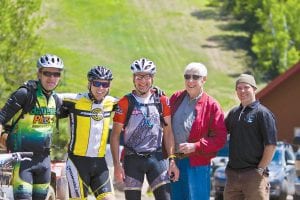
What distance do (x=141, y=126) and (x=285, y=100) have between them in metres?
28.1

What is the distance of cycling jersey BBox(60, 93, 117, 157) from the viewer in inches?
336

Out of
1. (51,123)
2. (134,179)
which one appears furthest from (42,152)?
(134,179)

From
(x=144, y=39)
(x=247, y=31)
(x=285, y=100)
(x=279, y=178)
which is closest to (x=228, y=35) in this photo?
(x=247, y=31)

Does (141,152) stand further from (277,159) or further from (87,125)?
(277,159)

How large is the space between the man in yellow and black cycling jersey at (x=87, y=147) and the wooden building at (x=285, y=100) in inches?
1086

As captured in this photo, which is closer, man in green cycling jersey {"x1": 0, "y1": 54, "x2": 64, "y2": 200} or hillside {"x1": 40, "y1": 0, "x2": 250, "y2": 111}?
man in green cycling jersey {"x1": 0, "y1": 54, "x2": 64, "y2": 200}

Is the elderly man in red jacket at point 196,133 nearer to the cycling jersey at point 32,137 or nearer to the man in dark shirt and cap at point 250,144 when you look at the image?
the man in dark shirt and cap at point 250,144

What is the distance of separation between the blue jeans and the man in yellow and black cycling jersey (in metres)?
0.89

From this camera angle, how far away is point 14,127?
8492 millimetres

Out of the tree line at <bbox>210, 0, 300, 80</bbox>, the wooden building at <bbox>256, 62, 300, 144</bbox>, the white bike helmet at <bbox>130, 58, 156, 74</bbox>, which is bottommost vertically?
the white bike helmet at <bbox>130, 58, 156, 74</bbox>

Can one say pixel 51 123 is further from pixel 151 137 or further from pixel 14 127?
pixel 151 137

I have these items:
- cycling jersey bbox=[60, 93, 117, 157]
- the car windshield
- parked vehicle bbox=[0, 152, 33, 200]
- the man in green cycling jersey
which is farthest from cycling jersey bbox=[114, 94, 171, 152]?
the car windshield

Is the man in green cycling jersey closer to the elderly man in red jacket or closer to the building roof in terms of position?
the elderly man in red jacket

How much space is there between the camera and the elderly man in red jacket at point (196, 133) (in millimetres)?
8938
